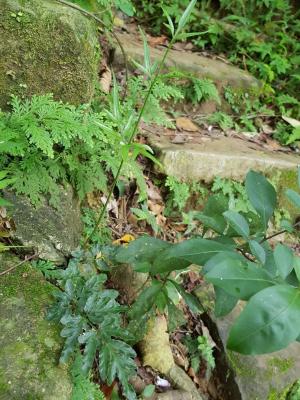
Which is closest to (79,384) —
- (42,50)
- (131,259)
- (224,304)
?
(131,259)

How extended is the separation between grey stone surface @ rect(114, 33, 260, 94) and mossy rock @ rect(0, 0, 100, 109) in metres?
1.81

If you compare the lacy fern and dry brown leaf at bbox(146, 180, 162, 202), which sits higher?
the lacy fern

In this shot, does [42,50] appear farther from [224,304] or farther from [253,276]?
[253,276]

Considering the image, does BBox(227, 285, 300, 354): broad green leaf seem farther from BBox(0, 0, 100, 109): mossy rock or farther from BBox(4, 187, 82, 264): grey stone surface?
BBox(0, 0, 100, 109): mossy rock

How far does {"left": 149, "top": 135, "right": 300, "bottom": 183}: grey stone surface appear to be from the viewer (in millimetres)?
3824

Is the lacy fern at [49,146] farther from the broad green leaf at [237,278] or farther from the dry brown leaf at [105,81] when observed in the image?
the broad green leaf at [237,278]

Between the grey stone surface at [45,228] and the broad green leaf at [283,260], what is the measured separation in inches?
56.7

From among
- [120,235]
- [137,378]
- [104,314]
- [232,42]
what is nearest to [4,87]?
[120,235]

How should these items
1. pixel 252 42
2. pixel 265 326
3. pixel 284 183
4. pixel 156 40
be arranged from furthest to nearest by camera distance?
pixel 252 42, pixel 156 40, pixel 284 183, pixel 265 326

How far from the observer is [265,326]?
1.11 m

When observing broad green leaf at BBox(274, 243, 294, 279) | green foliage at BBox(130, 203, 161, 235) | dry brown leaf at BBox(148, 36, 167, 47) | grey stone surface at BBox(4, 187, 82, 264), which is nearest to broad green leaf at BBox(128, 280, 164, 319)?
grey stone surface at BBox(4, 187, 82, 264)

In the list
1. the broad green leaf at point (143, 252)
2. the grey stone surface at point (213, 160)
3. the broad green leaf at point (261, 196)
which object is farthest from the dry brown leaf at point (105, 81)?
the broad green leaf at point (261, 196)

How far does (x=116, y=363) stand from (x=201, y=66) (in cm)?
390

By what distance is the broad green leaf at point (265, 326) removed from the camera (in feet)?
3.62
